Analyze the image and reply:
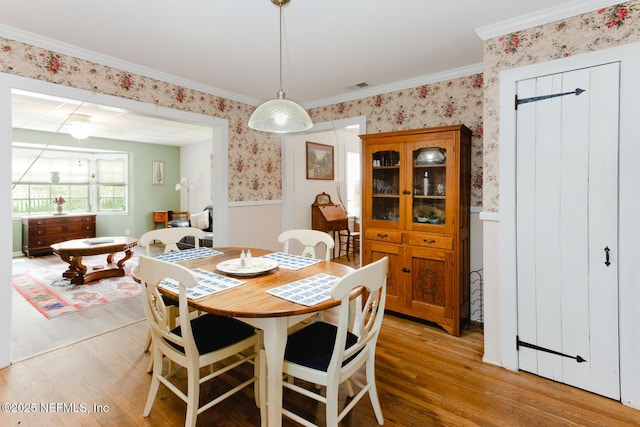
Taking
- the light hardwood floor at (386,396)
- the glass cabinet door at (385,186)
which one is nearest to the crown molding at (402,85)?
the glass cabinet door at (385,186)

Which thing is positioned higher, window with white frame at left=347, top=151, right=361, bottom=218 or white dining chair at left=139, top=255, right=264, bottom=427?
window with white frame at left=347, top=151, right=361, bottom=218

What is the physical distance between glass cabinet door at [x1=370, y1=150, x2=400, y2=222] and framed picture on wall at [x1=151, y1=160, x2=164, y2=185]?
19.8 feet

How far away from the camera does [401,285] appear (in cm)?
307

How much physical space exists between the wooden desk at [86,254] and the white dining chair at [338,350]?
378 centimetres

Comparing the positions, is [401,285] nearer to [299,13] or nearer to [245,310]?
[245,310]

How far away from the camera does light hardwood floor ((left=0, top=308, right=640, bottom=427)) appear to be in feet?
5.81

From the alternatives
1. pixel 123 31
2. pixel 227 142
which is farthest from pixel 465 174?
pixel 123 31

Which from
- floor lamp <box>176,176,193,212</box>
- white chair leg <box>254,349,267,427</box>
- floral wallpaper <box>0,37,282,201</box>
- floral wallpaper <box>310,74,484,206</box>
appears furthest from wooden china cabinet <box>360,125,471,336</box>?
floor lamp <box>176,176,193,212</box>

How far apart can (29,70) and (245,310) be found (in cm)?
259

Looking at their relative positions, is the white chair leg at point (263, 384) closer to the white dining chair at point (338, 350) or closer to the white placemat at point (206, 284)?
the white dining chair at point (338, 350)

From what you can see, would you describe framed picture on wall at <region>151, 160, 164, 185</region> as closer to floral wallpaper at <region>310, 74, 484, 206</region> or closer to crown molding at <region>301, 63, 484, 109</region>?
crown molding at <region>301, 63, 484, 109</region>

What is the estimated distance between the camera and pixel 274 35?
2385 millimetres

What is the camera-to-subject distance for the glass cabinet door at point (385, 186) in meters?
3.14

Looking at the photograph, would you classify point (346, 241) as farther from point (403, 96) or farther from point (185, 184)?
point (185, 184)
